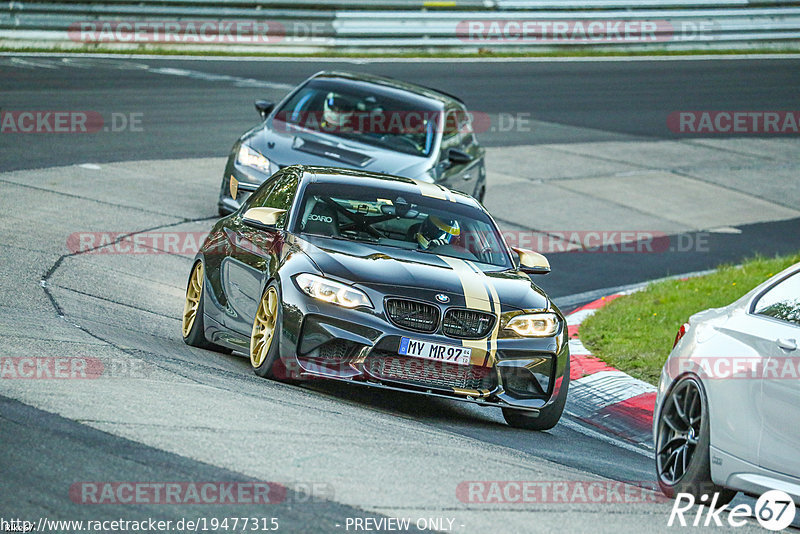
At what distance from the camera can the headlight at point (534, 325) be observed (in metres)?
8.52

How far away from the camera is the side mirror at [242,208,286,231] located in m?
9.30

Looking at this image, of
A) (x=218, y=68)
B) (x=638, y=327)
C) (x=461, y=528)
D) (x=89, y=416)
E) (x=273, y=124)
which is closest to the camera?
(x=461, y=528)

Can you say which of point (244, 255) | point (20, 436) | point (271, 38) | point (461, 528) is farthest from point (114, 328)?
point (271, 38)

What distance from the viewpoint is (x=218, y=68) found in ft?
88.8

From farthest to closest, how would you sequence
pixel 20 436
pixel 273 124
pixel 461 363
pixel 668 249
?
1. pixel 668 249
2. pixel 273 124
3. pixel 461 363
4. pixel 20 436

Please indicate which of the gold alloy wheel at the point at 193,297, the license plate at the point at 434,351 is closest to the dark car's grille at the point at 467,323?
the license plate at the point at 434,351

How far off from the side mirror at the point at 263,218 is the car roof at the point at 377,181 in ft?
1.48

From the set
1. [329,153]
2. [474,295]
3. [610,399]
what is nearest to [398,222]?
[474,295]

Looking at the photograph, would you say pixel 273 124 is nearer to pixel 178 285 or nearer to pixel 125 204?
pixel 125 204

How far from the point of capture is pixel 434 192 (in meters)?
10.1

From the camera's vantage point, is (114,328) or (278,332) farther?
(114,328)

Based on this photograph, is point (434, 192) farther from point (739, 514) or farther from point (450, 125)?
point (450, 125)


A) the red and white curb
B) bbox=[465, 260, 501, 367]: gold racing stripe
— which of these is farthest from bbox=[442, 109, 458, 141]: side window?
bbox=[465, 260, 501, 367]: gold racing stripe

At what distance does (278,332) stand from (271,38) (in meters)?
22.0
